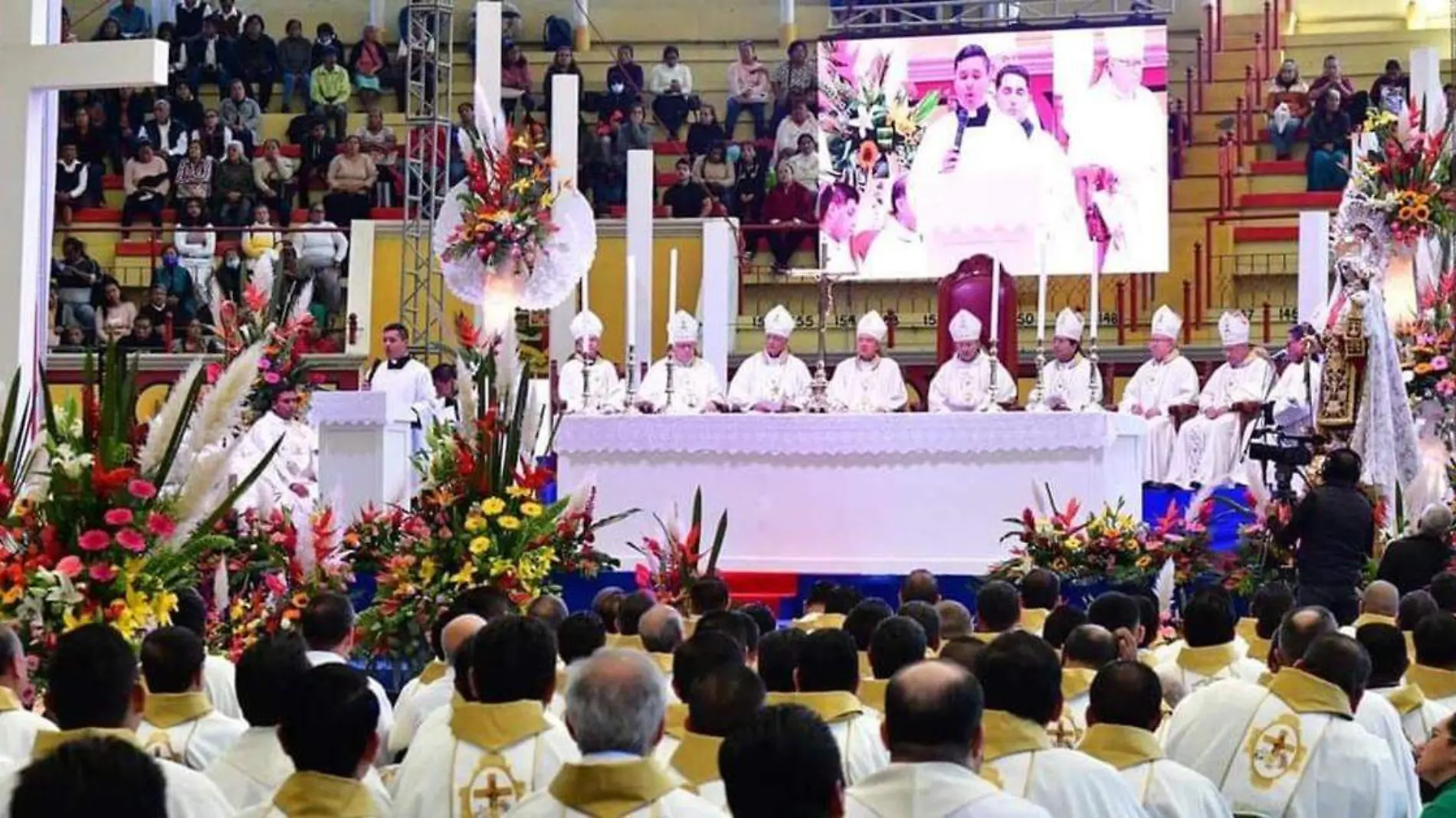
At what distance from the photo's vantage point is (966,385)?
14.2 meters

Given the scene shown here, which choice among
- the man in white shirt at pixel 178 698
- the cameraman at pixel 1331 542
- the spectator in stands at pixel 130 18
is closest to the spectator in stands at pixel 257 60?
the spectator in stands at pixel 130 18

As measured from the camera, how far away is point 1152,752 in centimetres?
485

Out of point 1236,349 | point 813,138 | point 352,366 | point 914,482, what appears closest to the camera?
point 914,482

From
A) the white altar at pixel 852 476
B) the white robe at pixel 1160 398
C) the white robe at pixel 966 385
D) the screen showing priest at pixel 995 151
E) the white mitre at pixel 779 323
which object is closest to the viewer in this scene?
the white altar at pixel 852 476

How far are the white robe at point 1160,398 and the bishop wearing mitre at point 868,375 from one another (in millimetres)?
1719

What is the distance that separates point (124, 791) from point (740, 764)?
3.18 ft

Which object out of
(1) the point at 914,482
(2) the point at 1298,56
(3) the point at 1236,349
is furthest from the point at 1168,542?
(2) the point at 1298,56

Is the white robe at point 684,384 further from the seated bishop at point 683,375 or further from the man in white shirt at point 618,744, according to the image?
the man in white shirt at point 618,744

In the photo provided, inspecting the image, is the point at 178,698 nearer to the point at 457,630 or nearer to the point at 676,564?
the point at 457,630

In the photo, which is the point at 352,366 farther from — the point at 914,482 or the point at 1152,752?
the point at 1152,752

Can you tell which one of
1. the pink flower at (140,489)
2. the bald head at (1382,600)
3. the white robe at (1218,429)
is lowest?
the bald head at (1382,600)

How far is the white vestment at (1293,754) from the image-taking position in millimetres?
5344

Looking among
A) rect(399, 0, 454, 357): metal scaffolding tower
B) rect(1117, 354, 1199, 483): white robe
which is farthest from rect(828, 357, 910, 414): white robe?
rect(399, 0, 454, 357): metal scaffolding tower

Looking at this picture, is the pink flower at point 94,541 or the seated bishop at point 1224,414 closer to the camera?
the pink flower at point 94,541
